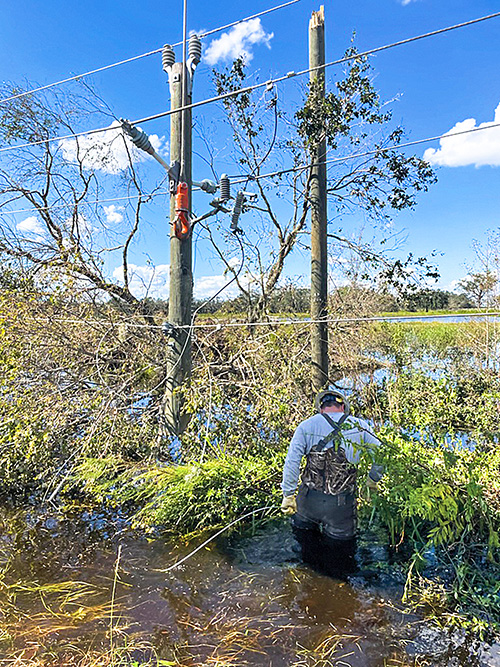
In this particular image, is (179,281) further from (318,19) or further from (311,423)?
(318,19)

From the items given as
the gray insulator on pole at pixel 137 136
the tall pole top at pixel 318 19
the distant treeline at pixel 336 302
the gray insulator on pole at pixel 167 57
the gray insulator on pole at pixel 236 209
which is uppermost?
the tall pole top at pixel 318 19

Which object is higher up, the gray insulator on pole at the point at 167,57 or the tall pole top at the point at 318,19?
the tall pole top at the point at 318,19

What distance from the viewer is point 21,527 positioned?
4547 millimetres

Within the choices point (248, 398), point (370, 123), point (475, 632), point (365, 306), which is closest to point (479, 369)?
point (365, 306)

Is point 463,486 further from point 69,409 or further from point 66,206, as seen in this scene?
point 66,206

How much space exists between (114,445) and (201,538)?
1.43 metres

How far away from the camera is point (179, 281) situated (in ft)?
17.1

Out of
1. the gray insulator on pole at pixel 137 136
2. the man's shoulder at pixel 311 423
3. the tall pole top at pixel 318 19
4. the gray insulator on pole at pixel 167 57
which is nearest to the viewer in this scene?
the man's shoulder at pixel 311 423

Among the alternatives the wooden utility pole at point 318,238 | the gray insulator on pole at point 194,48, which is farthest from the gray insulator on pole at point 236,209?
the gray insulator on pole at point 194,48

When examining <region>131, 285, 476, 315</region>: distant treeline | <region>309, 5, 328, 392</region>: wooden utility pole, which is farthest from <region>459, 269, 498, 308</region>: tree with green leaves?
<region>309, 5, 328, 392</region>: wooden utility pole

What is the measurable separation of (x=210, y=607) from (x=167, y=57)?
5.59 m

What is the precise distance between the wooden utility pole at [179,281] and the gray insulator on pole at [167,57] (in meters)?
0.08

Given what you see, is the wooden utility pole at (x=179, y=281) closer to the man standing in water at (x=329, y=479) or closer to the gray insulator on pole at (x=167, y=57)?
the gray insulator on pole at (x=167, y=57)

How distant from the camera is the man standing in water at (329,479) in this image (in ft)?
12.1
